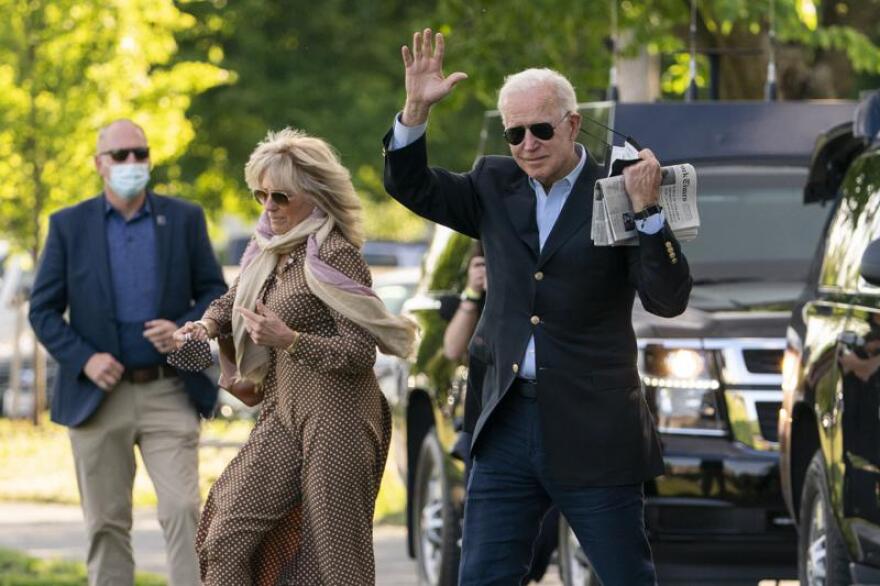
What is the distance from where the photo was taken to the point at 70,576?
11305mm

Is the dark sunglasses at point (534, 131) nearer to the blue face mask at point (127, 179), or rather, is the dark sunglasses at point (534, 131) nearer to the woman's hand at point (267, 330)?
the woman's hand at point (267, 330)

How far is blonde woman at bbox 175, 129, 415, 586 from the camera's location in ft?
23.4

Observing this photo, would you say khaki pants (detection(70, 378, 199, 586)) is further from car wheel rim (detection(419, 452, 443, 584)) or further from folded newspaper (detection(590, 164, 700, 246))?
folded newspaper (detection(590, 164, 700, 246))

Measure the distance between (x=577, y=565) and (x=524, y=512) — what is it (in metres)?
2.72

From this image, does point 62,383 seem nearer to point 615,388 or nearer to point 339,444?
point 339,444

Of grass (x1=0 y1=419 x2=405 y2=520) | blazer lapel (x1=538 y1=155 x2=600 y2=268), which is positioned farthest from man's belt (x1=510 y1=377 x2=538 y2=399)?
grass (x1=0 y1=419 x2=405 y2=520)

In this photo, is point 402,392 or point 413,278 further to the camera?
point 413,278

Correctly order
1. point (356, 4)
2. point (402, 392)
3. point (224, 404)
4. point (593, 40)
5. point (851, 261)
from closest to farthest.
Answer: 1. point (851, 261)
2. point (402, 392)
3. point (593, 40)
4. point (224, 404)
5. point (356, 4)

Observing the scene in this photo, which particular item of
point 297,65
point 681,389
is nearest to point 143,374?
point 681,389

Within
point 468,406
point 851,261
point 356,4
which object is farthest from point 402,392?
point 356,4

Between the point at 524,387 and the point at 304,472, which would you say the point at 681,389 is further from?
the point at 524,387

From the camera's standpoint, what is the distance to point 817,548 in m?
8.04

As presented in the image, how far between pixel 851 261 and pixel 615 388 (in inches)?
79.3

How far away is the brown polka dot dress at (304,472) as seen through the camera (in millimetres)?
7137
